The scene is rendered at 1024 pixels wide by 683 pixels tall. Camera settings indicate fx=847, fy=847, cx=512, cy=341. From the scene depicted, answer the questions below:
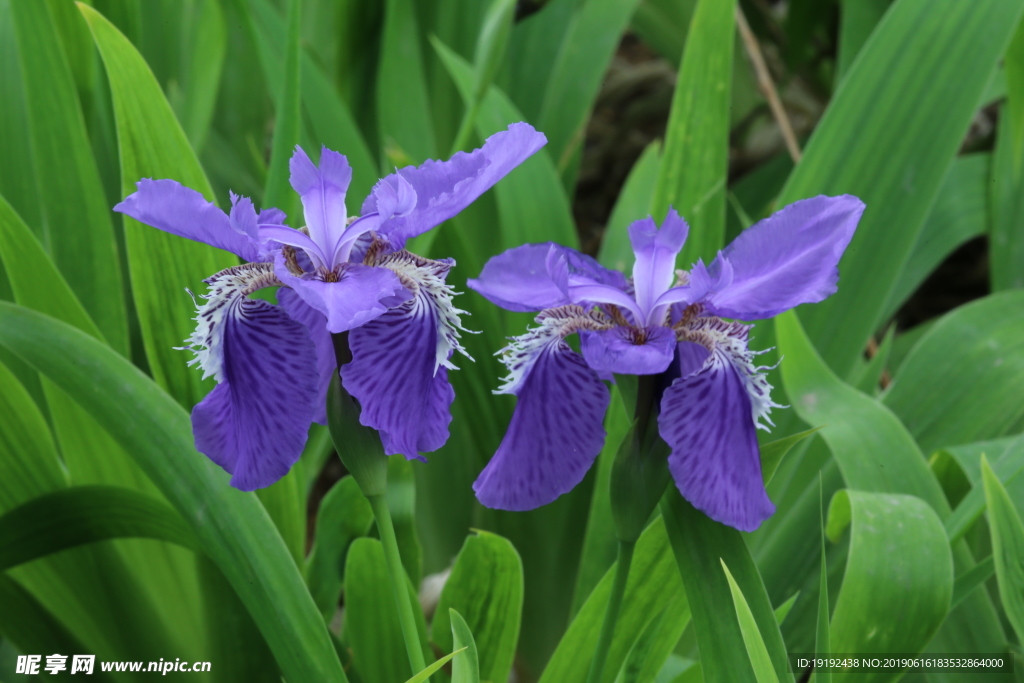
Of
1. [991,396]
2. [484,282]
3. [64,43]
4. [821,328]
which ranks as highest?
[64,43]

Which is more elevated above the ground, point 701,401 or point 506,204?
point 506,204

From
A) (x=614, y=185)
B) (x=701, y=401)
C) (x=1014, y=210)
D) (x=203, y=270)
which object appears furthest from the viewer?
(x=614, y=185)

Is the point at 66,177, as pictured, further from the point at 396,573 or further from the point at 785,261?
the point at 785,261

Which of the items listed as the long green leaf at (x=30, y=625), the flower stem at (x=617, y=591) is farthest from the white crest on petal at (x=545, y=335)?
the long green leaf at (x=30, y=625)

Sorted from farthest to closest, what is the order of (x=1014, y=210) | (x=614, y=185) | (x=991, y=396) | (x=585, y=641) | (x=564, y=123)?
(x=614, y=185) → (x=564, y=123) → (x=1014, y=210) → (x=991, y=396) → (x=585, y=641)

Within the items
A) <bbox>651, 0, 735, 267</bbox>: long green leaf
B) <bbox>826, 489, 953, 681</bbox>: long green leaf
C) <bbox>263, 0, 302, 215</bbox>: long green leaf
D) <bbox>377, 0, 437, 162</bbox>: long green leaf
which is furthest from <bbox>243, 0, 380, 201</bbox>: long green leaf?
<bbox>826, 489, 953, 681</bbox>: long green leaf

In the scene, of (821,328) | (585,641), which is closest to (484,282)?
(585,641)

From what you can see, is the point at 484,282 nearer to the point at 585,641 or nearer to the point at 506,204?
the point at 585,641
